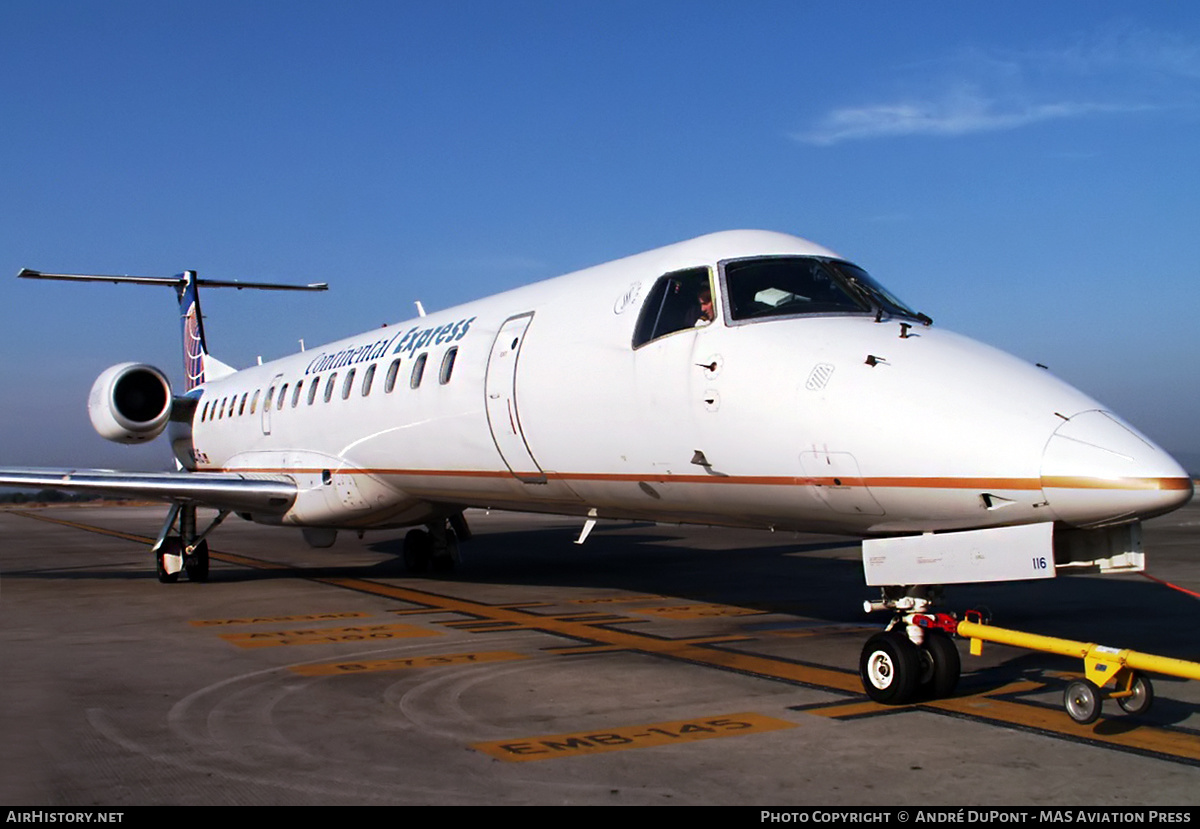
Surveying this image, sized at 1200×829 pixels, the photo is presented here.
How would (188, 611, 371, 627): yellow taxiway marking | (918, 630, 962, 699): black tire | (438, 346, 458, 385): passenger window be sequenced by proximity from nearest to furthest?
(918, 630, 962, 699): black tire
(188, 611, 371, 627): yellow taxiway marking
(438, 346, 458, 385): passenger window

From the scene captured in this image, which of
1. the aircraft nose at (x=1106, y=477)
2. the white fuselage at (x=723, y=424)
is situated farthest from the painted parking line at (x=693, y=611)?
the aircraft nose at (x=1106, y=477)

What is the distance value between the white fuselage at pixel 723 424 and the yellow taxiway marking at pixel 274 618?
173 centimetres

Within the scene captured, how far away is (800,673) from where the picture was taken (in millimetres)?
7867

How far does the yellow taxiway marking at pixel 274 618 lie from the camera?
1111 cm

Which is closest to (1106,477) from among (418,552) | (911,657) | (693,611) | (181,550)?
(911,657)

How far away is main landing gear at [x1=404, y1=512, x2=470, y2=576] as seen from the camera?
1636 cm

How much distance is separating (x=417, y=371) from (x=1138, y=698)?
8462 millimetres

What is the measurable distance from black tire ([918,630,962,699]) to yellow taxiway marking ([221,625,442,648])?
4.88m

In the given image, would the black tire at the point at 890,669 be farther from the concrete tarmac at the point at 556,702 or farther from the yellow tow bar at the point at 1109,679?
the yellow tow bar at the point at 1109,679

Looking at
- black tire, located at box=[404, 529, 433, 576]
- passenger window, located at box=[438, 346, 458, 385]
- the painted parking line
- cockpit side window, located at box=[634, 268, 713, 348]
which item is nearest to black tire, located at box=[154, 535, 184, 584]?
black tire, located at box=[404, 529, 433, 576]

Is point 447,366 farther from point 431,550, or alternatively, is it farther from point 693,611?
point 431,550

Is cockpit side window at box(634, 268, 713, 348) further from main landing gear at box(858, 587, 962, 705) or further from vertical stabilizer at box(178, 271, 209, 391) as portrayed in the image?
vertical stabilizer at box(178, 271, 209, 391)
